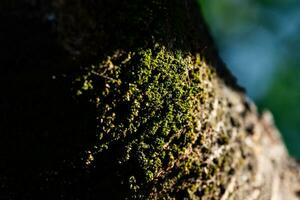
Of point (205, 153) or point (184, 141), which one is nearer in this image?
point (184, 141)

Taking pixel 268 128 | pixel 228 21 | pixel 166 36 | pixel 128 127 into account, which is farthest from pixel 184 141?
pixel 228 21

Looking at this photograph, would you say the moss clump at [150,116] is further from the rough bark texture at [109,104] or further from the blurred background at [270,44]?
the blurred background at [270,44]

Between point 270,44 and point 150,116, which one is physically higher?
point 270,44

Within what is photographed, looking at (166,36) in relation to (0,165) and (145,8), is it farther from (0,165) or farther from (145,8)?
(0,165)

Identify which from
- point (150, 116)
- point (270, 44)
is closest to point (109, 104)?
point (150, 116)

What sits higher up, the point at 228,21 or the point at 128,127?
the point at 228,21

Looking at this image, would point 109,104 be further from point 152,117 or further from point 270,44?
point 270,44

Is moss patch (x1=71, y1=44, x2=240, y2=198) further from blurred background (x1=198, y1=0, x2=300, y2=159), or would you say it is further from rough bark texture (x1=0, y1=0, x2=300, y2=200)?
blurred background (x1=198, y1=0, x2=300, y2=159)
